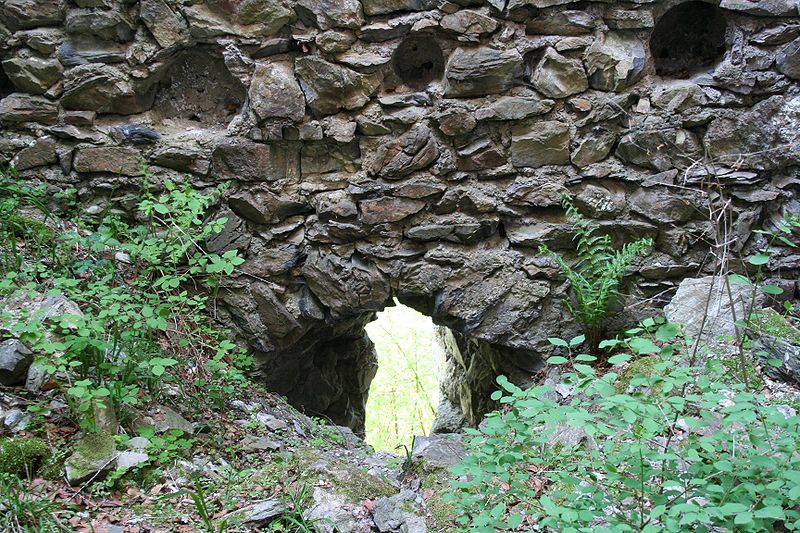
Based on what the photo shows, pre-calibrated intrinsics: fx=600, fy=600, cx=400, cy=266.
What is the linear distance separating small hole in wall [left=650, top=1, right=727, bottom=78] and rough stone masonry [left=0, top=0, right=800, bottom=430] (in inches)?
0.6

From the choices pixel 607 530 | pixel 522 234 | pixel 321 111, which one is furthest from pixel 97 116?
pixel 607 530

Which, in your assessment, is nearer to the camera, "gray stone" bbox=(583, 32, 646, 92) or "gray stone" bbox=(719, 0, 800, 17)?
"gray stone" bbox=(719, 0, 800, 17)

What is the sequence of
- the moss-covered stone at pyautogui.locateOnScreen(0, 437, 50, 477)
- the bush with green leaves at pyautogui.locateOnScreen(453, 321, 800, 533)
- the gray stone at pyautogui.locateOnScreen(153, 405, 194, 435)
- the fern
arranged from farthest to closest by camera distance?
the fern, the gray stone at pyautogui.locateOnScreen(153, 405, 194, 435), the moss-covered stone at pyautogui.locateOnScreen(0, 437, 50, 477), the bush with green leaves at pyautogui.locateOnScreen(453, 321, 800, 533)

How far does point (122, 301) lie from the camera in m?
3.77

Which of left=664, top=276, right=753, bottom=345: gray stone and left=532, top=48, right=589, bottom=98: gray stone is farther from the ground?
left=532, top=48, right=589, bottom=98: gray stone

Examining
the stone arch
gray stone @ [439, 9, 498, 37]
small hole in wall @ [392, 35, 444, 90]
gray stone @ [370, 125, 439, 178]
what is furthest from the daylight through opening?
gray stone @ [439, 9, 498, 37]

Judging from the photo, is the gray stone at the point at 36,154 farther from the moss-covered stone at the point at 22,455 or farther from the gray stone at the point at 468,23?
the gray stone at the point at 468,23

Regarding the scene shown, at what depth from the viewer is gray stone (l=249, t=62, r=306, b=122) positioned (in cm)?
411

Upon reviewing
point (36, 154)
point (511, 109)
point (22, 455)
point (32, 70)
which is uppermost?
point (511, 109)

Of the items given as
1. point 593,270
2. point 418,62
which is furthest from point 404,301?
point 418,62

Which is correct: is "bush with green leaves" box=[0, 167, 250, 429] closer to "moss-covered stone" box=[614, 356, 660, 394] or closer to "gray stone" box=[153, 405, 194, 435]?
"gray stone" box=[153, 405, 194, 435]

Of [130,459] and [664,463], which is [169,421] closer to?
[130,459]

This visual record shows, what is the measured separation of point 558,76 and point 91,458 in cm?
354

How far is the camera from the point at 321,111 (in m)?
4.18
